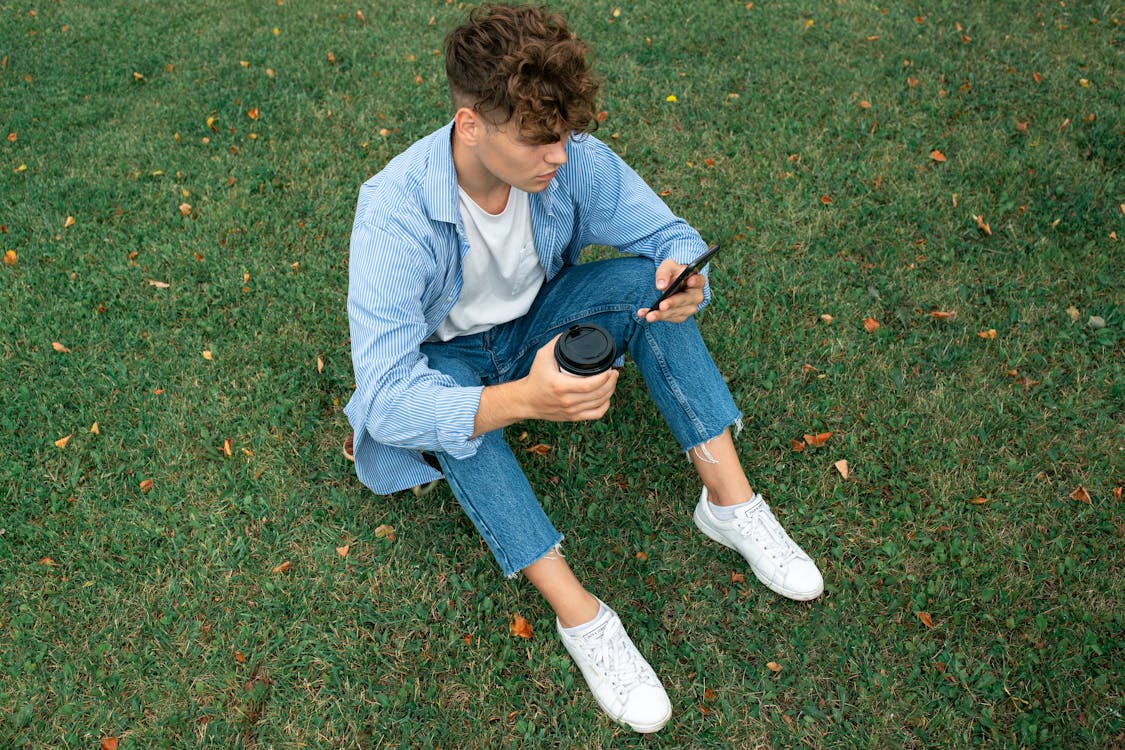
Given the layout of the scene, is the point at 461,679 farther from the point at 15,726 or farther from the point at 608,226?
the point at 608,226

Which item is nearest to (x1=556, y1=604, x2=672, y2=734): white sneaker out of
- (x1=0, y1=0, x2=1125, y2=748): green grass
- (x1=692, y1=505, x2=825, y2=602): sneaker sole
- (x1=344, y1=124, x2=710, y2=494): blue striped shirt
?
(x1=0, y1=0, x2=1125, y2=748): green grass

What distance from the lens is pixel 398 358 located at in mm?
2346

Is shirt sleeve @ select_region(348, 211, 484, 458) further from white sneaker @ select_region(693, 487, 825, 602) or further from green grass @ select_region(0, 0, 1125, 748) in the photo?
white sneaker @ select_region(693, 487, 825, 602)

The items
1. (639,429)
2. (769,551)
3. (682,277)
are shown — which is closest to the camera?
(682,277)

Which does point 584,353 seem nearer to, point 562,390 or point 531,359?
point 562,390

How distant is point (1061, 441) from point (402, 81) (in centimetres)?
434

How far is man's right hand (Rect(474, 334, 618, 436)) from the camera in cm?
210

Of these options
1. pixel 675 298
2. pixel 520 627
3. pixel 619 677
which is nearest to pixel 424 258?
pixel 675 298

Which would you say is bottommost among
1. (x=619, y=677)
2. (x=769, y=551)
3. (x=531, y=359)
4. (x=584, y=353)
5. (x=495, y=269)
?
(x=619, y=677)

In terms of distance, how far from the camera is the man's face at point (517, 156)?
227 cm

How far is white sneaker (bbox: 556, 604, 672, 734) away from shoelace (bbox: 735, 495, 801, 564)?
57 centimetres

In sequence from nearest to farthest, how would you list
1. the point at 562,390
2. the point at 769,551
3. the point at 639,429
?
1. the point at 562,390
2. the point at 769,551
3. the point at 639,429

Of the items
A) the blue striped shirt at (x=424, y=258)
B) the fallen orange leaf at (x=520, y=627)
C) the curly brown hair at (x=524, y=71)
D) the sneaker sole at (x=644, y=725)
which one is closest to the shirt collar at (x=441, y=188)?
the blue striped shirt at (x=424, y=258)

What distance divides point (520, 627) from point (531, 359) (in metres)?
0.91
